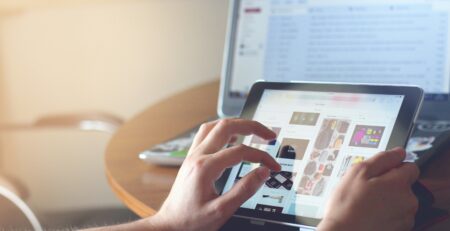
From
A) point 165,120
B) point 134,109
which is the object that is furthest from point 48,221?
point 134,109

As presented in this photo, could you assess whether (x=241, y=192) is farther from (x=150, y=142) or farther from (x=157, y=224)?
(x=150, y=142)

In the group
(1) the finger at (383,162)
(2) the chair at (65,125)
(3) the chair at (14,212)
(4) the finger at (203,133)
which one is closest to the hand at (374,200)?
(1) the finger at (383,162)

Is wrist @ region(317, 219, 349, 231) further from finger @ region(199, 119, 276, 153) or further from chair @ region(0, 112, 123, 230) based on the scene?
chair @ region(0, 112, 123, 230)

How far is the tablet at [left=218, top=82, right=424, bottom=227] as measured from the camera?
80 cm

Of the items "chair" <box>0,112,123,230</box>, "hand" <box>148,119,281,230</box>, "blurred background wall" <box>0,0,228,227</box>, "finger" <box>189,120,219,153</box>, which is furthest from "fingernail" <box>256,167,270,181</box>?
"blurred background wall" <box>0,0,228,227</box>

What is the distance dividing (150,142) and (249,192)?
Result: 0.47 meters

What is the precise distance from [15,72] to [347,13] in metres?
1.07

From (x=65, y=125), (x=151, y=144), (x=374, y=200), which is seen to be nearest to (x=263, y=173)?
(x=374, y=200)

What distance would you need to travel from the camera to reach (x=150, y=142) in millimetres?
1197

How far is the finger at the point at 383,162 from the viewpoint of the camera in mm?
719

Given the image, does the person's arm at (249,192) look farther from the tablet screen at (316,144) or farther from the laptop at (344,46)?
the laptop at (344,46)

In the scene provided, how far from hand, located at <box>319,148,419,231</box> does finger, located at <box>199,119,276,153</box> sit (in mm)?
168

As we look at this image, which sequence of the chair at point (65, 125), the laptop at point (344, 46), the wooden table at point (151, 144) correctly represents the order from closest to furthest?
the wooden table at point (151, 144)
the laptop at point (344, 46)
the chair at point (65, 125)

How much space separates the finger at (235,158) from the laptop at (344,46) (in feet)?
1.17
